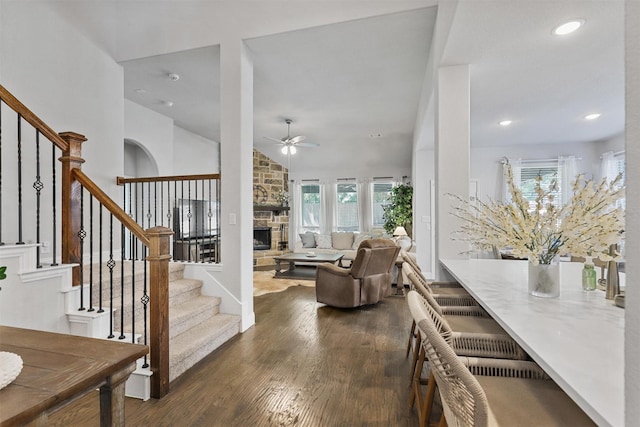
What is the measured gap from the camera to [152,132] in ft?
17.2

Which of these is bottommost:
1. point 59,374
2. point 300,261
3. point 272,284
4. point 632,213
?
point 272,284

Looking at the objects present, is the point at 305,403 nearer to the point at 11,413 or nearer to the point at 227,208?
the point at 11,413

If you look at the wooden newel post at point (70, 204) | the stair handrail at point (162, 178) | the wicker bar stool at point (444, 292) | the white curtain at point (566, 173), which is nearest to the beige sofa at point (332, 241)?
the white curtain at point (566, 173)

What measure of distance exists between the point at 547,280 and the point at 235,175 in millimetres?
2734

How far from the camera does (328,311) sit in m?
3.99

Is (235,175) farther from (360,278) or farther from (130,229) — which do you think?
(360,278)

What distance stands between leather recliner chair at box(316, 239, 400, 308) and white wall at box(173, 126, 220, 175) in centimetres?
379

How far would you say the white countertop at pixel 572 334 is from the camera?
0.69 m

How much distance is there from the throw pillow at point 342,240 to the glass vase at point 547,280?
6.39 meters

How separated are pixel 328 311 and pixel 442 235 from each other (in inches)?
73.9

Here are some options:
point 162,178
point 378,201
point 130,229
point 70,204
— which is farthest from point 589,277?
point 378,201

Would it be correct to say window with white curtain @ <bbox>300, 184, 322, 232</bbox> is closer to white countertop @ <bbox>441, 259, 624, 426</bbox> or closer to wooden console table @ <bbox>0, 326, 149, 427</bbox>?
white countertop @ <bbox>441, 259, 624, 426</bbox>

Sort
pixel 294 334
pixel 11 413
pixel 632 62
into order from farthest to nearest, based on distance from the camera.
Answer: pixel 294 334
pixel 11 413
pixel 632 62


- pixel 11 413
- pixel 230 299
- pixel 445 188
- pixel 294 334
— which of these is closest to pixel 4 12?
pixel 230 299
